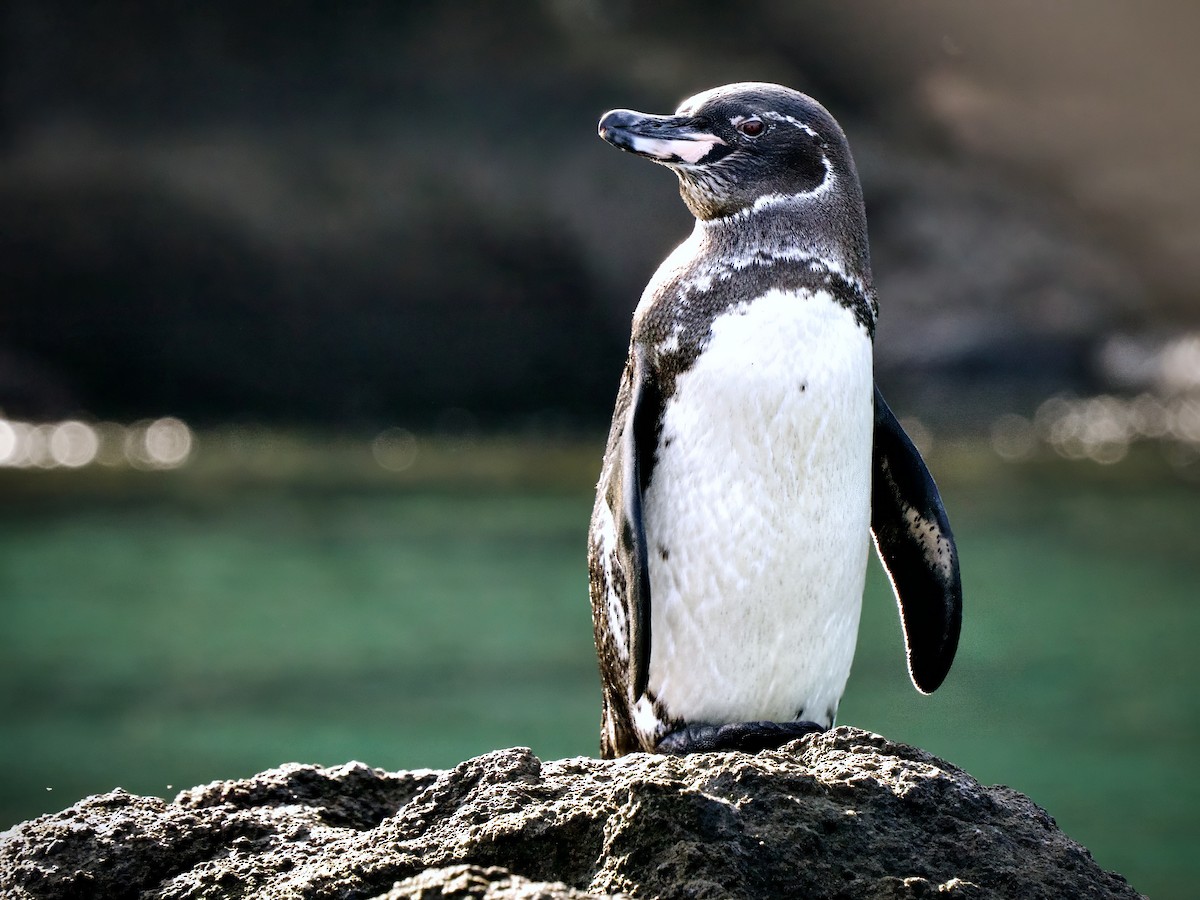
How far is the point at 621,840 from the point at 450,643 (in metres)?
10.3

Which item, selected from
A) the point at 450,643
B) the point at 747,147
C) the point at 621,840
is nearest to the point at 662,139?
the point at 747,147

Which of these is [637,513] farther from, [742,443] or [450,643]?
[450,643]

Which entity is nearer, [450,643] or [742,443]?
[742,443]

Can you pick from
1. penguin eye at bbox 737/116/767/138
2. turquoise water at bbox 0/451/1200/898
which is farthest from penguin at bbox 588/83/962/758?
turquoise water at bbox 0/451/1200/898

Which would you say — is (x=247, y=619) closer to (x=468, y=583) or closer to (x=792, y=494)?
(x=468, y=583)

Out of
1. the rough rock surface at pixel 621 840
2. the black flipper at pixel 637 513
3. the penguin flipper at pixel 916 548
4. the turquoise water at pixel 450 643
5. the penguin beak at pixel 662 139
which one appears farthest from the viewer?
the turquoise water at pixel 450 643

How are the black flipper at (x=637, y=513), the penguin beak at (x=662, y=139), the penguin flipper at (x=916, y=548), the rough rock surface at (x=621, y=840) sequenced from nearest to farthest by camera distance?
the rough rock surface at (x=621, y=840), the black flipper at (x=637, y=513), the penguin beak at (x=662, y=139), the penguin flipper at (x=916, y=548)

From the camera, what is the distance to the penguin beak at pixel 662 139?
2205mm

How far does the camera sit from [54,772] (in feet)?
28.6

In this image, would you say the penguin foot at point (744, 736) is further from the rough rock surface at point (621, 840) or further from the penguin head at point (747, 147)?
the penguin head at point (747, 147)

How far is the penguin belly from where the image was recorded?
6.97ft

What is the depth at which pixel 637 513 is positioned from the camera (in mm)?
2115

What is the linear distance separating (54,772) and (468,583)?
5077 mm

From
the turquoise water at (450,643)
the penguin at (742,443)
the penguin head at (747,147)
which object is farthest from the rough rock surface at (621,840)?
the turquoise water at (450,643)
